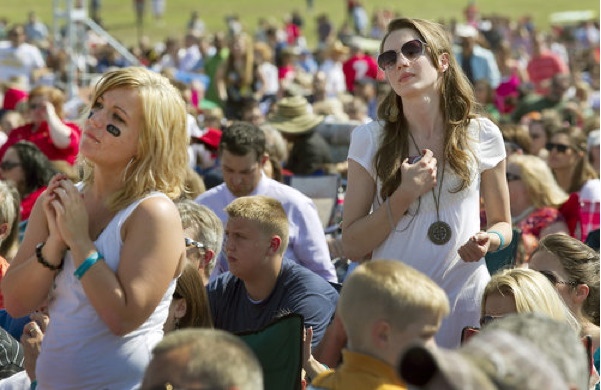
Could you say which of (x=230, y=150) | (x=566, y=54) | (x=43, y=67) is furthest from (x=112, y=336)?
(x=566, y=54)

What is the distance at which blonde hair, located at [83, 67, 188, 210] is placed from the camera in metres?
3.58

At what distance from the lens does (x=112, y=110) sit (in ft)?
11.8

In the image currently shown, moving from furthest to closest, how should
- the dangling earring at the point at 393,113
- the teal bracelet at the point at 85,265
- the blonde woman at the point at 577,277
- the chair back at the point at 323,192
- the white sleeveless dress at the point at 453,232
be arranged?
the chair back at the point at 323,192, the blonde woman at the point at 577,277, the dangling earring at the point at 393,113, the white sleeveless dress at the point at 453,232, the teal bracelet at the point at 85,265

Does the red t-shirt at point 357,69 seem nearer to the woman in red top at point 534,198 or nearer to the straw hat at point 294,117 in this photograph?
the straw hat at point 294,117

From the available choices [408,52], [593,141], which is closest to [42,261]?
[408,52]

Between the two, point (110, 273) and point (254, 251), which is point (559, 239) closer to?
point (254, 251)

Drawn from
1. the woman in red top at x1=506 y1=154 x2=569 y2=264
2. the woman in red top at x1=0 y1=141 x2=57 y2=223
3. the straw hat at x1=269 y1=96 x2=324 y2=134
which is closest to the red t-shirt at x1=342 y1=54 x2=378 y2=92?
the straw hat at x1=269 y1=96 x2=324 y2=134

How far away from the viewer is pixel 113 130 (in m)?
3.59

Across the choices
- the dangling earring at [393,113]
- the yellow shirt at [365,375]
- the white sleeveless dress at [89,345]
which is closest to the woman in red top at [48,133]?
the dangling earring at [393,113]

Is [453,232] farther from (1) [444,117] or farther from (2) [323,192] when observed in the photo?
(2) [323,192]

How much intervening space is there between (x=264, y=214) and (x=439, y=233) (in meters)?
1.28

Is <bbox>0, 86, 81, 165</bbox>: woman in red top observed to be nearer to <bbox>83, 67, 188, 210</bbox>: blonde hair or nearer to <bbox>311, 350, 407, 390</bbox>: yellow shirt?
<bbox>83, 67, 188, 210</bbox>: blonde hair

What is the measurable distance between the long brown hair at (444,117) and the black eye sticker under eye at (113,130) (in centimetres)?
117

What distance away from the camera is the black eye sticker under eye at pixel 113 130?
11.8 feet
